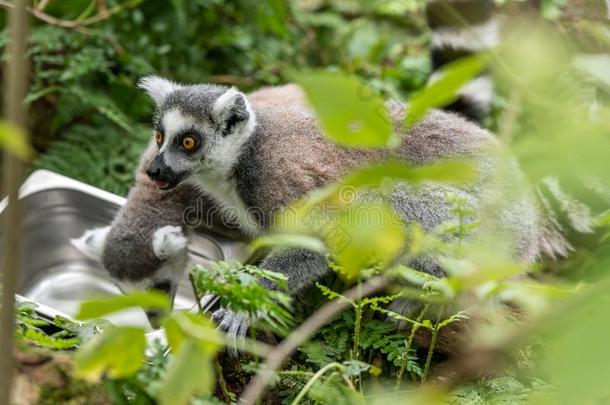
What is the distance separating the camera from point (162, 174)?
343 cm

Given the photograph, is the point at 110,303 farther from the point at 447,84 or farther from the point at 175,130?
the point at 175,130

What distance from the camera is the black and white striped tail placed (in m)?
4.30

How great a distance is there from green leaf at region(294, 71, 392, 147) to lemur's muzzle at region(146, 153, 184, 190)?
245 cm

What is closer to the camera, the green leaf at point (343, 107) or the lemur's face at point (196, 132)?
the green leaf at point (343, 107)

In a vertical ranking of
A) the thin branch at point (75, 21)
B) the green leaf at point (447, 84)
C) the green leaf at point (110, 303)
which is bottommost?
the green leaf at point (110, 303)

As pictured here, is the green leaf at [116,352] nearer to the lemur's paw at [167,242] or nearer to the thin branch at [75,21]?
the lemur's paw at [167,242]

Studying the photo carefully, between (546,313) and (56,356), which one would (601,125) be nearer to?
(546,313)

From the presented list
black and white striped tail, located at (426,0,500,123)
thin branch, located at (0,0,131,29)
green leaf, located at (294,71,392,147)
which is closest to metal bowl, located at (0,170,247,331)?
thin branch, located at (0,0,131,29)

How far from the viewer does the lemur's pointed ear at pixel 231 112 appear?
11.4 ft

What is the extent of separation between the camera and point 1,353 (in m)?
1.33

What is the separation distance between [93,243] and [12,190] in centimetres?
275

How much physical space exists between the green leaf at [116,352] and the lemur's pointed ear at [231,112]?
221 cm

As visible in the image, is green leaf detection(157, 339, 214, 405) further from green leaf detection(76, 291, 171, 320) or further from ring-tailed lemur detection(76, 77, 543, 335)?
ring-tailed lemur detection(76, 77, 543, 335)

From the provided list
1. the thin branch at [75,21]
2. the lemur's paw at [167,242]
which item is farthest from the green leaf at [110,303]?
the thin branch at [75,21]
